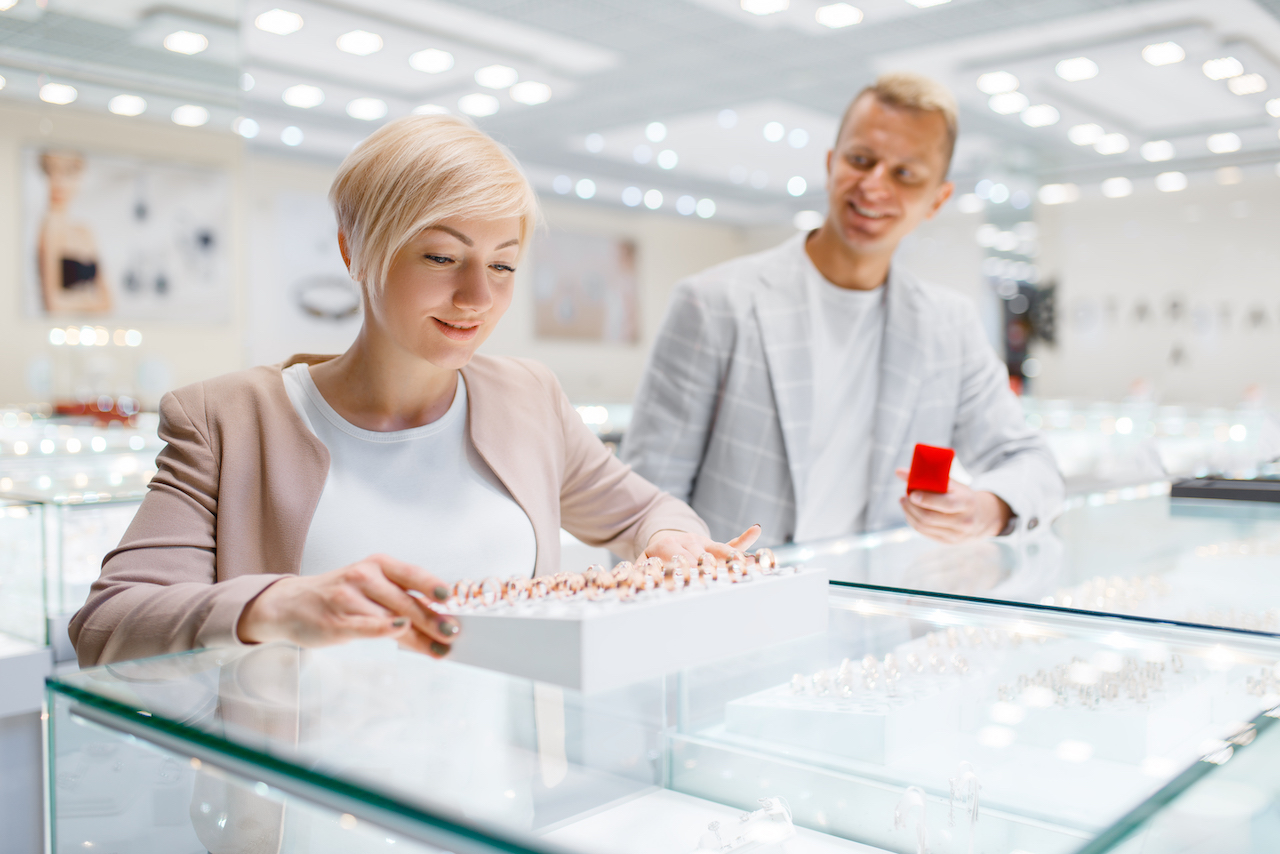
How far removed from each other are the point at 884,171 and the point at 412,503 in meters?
1.12

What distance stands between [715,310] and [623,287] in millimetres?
11420

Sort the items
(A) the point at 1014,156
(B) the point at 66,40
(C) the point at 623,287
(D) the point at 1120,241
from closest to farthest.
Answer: (B) the point at 66,40, (A) the point at 1014,156, (D) the point at 1120,241, (C) the point at 623,287

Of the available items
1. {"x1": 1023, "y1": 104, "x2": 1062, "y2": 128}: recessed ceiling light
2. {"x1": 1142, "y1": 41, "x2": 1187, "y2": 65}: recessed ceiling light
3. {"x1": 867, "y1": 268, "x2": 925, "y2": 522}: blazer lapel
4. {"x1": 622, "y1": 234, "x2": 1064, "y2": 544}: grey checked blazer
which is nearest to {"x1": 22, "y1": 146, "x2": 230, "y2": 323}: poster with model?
{"x1": 622, "y1": 234, "x2": 1064, "y2": 544}: grey checked blazer

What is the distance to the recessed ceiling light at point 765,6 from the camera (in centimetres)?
545

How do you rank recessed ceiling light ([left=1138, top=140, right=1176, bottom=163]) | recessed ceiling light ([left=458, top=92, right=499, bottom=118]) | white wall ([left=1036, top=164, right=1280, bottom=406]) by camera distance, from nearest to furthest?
recessed ceiling light ([left=458, top=92, right=499, bottom=118]) → recessed ceiling light ([left=1138, top=140, right=1176, bottom=163]) → white wall ([left=1036, top=164, right=1280, bottom=406])

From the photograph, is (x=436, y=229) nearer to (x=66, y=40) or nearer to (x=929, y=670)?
(x=929, y=670)

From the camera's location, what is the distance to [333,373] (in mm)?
1243

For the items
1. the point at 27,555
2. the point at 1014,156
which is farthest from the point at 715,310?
the point at 1014,156

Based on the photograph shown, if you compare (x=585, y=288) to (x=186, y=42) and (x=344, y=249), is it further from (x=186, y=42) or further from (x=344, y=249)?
(x=344, y=249)

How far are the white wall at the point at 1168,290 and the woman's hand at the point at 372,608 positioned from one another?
1000 cm

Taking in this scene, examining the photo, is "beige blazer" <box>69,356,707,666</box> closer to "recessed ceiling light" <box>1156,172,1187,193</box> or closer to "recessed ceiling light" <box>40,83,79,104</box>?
"recessed ceiling light" <box>40,83,79,104</box>

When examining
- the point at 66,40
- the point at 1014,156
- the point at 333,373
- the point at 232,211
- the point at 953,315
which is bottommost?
the point at 333,373

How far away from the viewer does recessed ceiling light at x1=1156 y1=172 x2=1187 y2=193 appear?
931cm

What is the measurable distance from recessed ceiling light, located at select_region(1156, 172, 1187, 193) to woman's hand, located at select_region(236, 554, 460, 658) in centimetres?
1012
